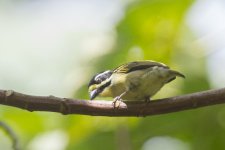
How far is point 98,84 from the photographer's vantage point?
8.25 ft

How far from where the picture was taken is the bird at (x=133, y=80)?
7.60ft

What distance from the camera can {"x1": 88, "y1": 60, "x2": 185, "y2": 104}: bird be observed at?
2316 millimetres

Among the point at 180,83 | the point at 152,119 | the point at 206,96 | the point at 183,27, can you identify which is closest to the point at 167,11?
the point at 183,27

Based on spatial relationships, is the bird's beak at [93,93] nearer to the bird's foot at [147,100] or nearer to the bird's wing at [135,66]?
the bird's wing at [135,66]

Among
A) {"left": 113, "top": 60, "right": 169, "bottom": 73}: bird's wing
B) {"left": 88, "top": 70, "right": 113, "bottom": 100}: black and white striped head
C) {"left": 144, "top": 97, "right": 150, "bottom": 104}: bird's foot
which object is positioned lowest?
{"left": 144, "top": 97, "right": 150, "bottom": 104}: bird's foot

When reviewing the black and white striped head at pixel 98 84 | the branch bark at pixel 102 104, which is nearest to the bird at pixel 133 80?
the black and white striped head at pixel 98 84

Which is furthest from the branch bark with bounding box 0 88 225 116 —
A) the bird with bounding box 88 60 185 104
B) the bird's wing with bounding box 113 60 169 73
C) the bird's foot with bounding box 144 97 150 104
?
the bird's wing with bounding box 113 60 169 73

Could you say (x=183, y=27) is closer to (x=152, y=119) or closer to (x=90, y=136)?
(x=152, y=119)

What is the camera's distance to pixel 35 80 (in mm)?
3420

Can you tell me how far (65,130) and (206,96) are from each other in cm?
98

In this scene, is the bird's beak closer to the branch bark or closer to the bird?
the bird

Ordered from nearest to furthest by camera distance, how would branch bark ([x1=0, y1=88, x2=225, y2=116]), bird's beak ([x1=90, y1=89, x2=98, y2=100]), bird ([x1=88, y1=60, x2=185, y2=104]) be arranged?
branch bark ([x1=0, y1=88, x2=225, y2=116]), bird ([x1=88, y1=60, x2=185, y2=104]), bird's beak ([x1=90, y1=89, x2=98, y2=100])

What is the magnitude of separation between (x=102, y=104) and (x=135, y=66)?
1.69ft

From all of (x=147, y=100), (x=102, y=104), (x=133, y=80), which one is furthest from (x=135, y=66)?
(x=102, y=104)
